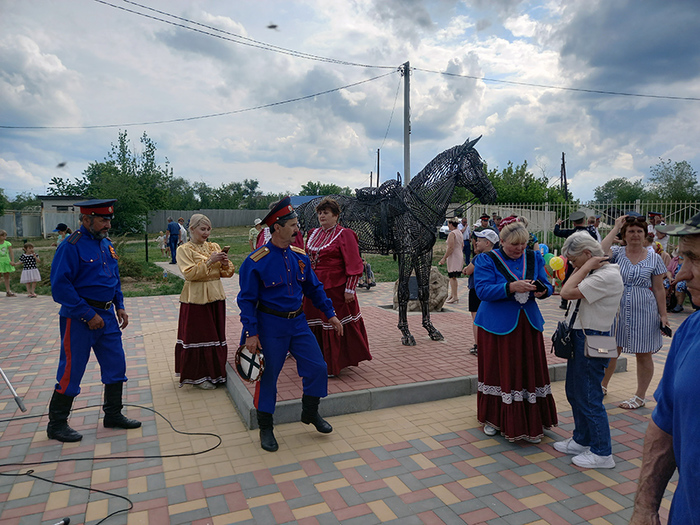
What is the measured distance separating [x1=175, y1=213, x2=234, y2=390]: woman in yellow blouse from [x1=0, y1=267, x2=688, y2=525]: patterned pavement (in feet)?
0.79

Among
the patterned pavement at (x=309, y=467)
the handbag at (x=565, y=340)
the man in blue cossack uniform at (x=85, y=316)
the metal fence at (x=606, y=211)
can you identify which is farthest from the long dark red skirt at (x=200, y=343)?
the metal fence at (x=606, y=211)

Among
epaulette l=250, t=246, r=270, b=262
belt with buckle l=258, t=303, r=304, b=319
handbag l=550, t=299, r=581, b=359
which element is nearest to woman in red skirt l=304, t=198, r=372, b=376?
belt with buckle l=258, t=303, r=304, b=319

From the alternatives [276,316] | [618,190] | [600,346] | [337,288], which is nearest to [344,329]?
[337,288]

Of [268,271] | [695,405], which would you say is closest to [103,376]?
[268,271]

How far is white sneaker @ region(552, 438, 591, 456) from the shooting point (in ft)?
12.5

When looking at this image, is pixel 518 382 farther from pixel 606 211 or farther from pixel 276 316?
pixel 606 211

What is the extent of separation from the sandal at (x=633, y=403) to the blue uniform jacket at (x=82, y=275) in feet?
16.1

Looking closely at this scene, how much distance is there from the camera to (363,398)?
187 inches

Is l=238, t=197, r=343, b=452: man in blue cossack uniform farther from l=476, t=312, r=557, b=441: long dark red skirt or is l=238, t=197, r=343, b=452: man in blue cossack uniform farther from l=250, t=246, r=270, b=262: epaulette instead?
l=476, t=312, r=557, b=441: long dark red skirt

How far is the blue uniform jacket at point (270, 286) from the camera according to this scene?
3.82 metres

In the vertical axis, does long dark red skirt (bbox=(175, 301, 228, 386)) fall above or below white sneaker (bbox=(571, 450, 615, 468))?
above

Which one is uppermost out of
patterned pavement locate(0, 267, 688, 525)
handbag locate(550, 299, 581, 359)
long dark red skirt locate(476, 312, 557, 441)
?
handbag locate(550, 299, 581, 359)

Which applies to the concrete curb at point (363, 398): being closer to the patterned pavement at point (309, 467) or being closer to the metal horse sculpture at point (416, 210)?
the patterned pavement at point (309, 467)

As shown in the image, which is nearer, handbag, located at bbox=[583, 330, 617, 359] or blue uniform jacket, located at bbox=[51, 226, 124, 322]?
handbag, located at bbox=[583, 330, 617, 359]
